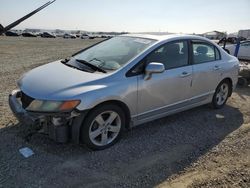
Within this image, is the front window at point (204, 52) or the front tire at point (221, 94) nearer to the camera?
the front window at point (204, 52)

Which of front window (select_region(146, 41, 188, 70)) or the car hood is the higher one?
front window (select_region(146, 41, 188, 70))

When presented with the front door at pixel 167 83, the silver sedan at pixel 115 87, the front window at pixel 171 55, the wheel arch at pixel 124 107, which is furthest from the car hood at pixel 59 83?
the front window at pixel 171 55

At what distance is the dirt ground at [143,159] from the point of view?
10.8 ft

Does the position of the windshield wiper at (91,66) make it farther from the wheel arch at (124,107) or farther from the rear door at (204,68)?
the rear door at (204,68)

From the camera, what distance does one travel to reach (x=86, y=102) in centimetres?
354

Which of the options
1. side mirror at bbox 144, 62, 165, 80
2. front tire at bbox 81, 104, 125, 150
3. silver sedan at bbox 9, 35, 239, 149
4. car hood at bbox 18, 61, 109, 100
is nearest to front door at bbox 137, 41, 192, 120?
silver sedan at bbox 9, 35, 239, 149

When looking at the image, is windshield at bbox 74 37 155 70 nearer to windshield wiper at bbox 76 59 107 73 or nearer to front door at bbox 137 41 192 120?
windshield wiper at bbox 76 59 107 73

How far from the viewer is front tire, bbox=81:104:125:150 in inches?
146

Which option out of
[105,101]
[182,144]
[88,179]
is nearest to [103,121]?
[105,101]

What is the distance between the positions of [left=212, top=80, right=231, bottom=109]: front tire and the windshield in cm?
216

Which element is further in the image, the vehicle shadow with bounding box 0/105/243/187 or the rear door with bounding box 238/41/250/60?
the rear door with bounding box 238/41/250/60

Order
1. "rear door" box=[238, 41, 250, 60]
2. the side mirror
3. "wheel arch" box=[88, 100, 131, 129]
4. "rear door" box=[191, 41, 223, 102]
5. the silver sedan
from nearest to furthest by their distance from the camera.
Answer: the silver sedan → "wheel arch" box=[88, 100, 131, 129] → the side mirror → "rear door" box=[191, 41, 223, 102] → "rear door" box=[238, 41, 250, 60]

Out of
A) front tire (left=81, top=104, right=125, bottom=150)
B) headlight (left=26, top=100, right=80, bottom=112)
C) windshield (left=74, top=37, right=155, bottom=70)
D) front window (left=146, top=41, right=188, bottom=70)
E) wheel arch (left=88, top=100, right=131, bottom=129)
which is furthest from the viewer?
front window (left=146, top=41, right=188, bottom=70)

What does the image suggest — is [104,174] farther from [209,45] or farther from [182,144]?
[209,45]
